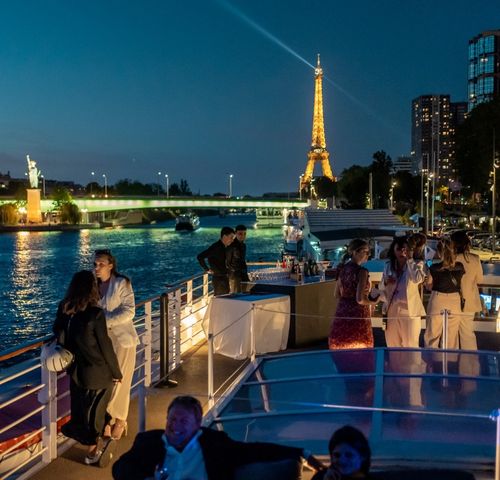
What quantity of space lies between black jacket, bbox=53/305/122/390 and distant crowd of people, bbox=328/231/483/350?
7.49 feet

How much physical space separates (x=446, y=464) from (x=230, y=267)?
225 inches

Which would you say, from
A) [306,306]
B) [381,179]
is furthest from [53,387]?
[381,179]

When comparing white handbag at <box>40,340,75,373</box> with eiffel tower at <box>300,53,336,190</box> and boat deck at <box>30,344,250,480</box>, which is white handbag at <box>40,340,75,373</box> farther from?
eiffel tower at <box>300,53,336,190</box>

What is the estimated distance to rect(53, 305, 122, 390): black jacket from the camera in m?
4.49

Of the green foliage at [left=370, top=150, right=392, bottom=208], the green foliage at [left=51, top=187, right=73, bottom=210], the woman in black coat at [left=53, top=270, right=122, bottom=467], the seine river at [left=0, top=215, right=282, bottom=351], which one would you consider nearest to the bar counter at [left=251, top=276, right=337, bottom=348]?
the woman in black coat at [left=53, top=270, right=122, bottom=467]

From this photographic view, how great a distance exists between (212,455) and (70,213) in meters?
115

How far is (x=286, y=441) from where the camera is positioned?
353 cm

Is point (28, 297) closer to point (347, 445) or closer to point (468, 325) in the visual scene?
point (468, 325)

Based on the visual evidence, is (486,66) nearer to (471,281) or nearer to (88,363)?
(471,281)

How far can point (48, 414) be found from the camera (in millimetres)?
4949

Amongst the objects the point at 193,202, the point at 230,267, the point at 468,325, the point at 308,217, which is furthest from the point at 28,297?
the point at 193,202

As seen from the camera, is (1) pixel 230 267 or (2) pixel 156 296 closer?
(2) pixel 156 296

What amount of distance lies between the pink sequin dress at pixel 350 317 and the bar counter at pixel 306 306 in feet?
6.65

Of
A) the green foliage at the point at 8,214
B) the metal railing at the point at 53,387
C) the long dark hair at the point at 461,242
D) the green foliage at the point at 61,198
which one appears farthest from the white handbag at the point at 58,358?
the green foliage at the point at 8,214
